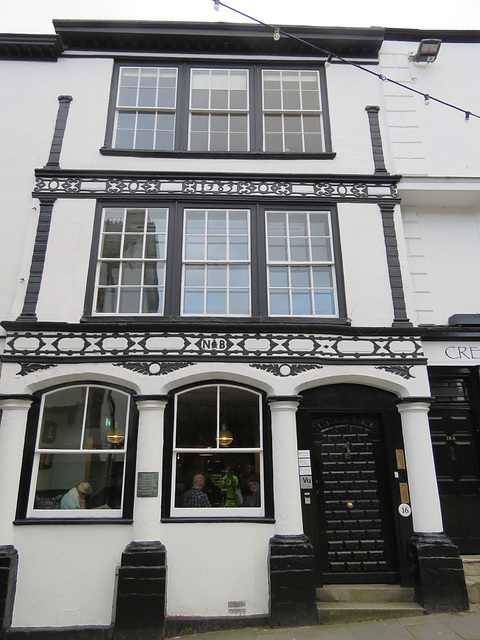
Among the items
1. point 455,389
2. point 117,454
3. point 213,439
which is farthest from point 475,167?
point 117,454

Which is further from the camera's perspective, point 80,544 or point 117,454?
point 117,454

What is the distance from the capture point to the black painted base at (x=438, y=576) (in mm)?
5789

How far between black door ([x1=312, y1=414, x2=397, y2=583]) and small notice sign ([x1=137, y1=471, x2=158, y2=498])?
2.47m

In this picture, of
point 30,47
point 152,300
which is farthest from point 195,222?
point 30,47

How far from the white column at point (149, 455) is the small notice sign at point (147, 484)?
41 mm

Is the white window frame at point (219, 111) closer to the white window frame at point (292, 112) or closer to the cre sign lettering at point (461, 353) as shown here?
the white window frame at point (292, 112)

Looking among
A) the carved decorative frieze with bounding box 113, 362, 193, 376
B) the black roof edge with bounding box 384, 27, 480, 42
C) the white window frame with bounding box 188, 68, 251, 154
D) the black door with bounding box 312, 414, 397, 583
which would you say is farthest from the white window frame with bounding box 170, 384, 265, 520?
the black roof edge with bounding box 384, 27, 480, 42

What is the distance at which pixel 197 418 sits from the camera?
673 cm

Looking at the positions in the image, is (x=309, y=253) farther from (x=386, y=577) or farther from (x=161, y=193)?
(x=386, y=577)

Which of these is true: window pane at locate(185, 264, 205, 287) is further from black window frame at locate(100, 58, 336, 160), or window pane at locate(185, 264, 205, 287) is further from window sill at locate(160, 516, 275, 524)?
window sill at locate(160, 516, 275, 524)

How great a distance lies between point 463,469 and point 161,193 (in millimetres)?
7057

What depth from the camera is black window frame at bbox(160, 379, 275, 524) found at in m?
6.16

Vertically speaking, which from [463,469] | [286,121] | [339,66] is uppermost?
[339,66]

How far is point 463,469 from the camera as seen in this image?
7.10 metres
